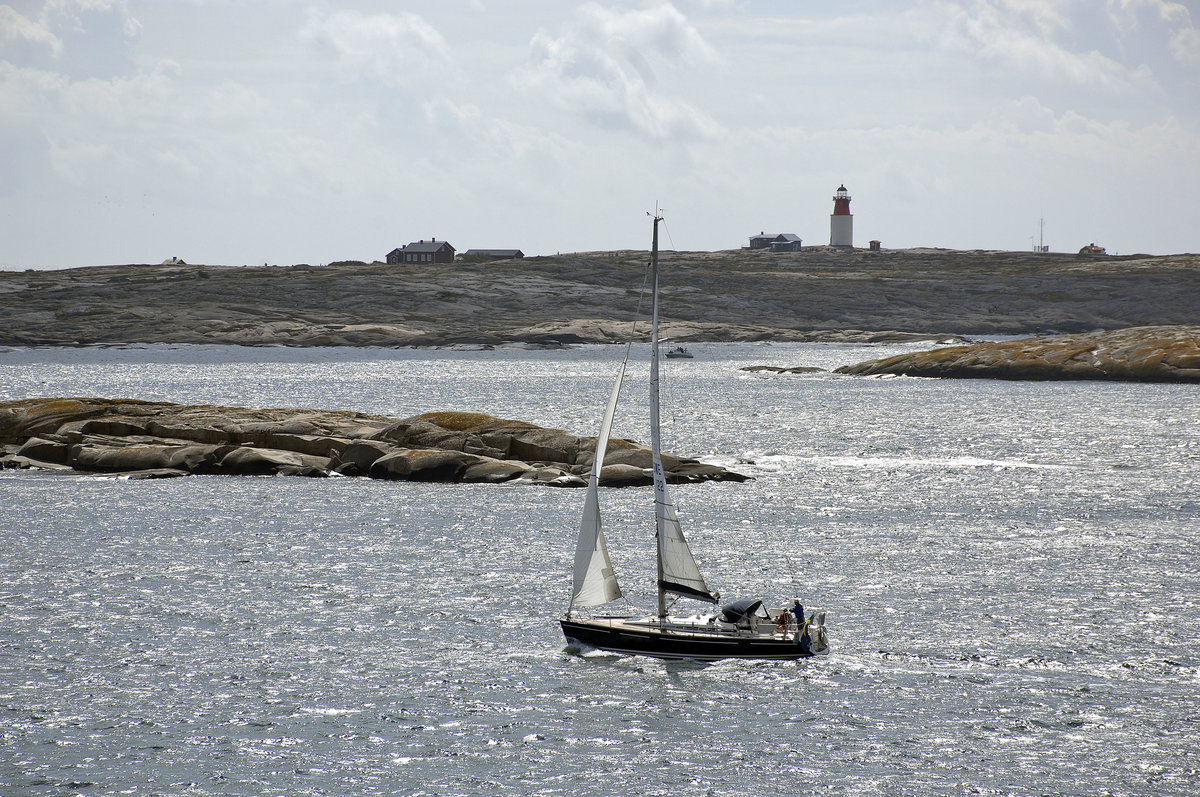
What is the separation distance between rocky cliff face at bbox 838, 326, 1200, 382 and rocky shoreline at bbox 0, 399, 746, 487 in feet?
229

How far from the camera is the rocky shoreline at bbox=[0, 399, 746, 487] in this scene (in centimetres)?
5428

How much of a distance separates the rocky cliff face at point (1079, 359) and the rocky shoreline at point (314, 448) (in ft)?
229

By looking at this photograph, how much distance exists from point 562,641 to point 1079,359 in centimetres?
9705

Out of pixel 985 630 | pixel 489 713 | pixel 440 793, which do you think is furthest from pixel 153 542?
pixel 985 630

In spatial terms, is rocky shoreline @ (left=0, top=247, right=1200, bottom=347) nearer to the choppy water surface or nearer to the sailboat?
the choppy water surface

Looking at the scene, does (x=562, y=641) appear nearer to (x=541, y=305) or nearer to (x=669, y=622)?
(x=669, y=622)

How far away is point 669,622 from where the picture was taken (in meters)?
27.9

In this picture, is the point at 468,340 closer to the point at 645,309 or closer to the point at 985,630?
the point at 645,309

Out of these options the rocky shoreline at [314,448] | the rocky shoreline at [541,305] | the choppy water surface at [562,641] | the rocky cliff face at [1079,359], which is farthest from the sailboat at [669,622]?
the rocky shoreline at [541,305]

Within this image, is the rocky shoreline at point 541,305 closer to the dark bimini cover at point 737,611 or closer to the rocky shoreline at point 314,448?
the rocky shoreline at point 314,448

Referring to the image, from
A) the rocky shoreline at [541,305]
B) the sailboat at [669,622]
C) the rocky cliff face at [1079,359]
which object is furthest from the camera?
the rocky shoreline at [541,305]

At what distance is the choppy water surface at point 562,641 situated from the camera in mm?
21250

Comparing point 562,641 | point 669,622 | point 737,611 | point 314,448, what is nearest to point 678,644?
point 669,622

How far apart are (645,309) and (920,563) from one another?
134 meters
